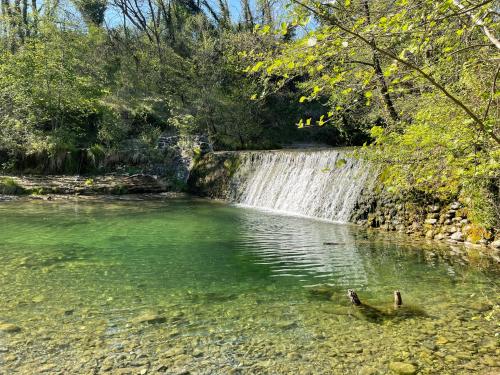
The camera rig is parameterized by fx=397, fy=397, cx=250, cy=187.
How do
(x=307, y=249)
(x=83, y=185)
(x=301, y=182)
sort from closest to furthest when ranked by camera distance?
(x=307, y=249), (x=301, y=182), (x=83, y=185)

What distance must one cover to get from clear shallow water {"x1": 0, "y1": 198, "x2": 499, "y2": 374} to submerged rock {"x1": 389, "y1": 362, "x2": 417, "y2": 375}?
4 centimetres

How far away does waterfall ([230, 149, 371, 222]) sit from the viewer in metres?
12.0

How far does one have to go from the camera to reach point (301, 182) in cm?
1434

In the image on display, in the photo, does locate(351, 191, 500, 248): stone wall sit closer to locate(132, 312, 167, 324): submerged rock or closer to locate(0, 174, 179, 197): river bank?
locate(132, 312, 167, 324): submerged rock

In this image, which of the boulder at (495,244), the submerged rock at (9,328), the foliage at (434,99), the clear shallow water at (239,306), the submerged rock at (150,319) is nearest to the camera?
the foliage at (434,99)

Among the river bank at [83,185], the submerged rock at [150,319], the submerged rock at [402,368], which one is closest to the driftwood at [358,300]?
the submerged rock at [402,368]

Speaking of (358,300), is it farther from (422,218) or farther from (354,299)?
(422,218)

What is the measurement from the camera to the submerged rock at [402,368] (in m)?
3.47

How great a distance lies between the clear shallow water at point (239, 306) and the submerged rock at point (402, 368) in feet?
0.14

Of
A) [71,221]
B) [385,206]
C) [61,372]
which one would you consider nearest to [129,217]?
[71,221]

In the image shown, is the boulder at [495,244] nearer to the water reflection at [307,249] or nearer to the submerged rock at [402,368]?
the water reflection at [307,249]

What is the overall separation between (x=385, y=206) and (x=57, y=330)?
8.31m

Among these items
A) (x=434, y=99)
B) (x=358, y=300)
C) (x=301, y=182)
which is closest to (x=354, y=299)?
(x=358, y=300)

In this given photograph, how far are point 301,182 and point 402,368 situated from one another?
36.0 ft
